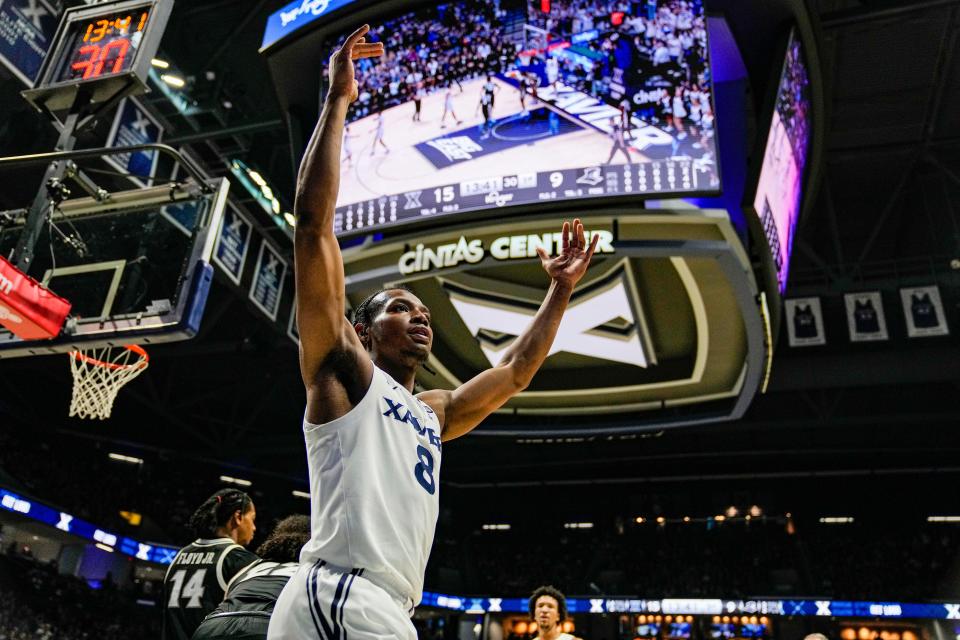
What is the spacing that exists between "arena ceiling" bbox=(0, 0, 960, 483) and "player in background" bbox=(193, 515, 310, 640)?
7203 millimetres

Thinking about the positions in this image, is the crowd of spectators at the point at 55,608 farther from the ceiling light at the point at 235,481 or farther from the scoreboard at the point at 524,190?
the scoreboard at the point at 524,190

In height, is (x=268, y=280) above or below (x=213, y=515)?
above

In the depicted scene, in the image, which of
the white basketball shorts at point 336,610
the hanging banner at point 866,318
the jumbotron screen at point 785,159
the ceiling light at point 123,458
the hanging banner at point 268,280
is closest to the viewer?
the white basketball shorts at point 336,610

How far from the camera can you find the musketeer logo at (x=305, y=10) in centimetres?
848

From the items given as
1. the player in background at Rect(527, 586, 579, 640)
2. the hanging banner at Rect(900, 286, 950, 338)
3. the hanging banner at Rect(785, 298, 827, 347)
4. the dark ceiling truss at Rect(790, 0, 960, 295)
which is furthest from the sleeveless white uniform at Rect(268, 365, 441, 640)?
the hanging banner at Rect(900, 286, 950, 338)

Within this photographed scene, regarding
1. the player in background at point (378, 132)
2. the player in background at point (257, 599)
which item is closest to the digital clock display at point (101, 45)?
the player in background at point (378, 132)

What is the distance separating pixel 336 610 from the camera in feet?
5.34

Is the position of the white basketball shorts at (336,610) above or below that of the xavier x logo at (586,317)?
below

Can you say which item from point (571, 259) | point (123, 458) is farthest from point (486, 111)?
point (123, 458)

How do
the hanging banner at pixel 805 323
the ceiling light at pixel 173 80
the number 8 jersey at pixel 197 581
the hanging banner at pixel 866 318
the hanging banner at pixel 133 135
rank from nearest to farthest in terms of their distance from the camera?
the number 8 jersey at pixel 197 581 → the hanging banner at pixel 133 135 → the ceiling light at pixel 173 80 → the hanging banner at pixel 866 318 → the hanging banner at pixel 805 323

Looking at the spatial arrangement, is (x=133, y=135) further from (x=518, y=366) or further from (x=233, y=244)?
(x=518, y=366)

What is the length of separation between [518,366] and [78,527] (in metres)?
19.7

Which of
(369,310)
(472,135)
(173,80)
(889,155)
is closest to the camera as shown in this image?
(369,310)

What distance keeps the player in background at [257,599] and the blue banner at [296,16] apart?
21.8ft
